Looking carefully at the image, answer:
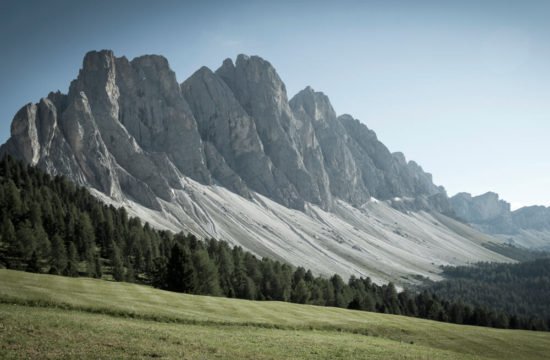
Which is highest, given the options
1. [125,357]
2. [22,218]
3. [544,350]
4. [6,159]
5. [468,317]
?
[6,159]

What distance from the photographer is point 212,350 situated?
24.9 metres

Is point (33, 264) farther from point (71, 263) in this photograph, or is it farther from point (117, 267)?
point (117, 267)

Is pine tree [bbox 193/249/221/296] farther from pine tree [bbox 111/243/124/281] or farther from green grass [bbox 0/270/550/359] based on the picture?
green grass [bbox 0/270/550/359]

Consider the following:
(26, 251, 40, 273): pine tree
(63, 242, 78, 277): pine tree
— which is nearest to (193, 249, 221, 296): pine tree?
(63, 242, 78, 277): pine tree

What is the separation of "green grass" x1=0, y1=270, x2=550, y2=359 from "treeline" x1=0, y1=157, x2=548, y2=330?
104ft

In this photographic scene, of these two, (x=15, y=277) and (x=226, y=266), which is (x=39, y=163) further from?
(x=15, y=277)

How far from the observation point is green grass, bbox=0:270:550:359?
906 inches

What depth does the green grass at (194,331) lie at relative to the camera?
23.0 metres

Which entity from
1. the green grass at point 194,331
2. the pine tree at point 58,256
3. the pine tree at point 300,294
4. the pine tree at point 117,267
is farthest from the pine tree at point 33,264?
the pine tree at point 300,294

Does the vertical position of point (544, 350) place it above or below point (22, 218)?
below

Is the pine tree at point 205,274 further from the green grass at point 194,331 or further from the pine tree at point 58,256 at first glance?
the green grass at point 194,331

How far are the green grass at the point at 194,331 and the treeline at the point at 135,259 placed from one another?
31.7 metres

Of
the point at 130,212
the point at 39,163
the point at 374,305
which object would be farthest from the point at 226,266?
the point at 39,163

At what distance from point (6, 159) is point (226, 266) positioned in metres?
81.8
